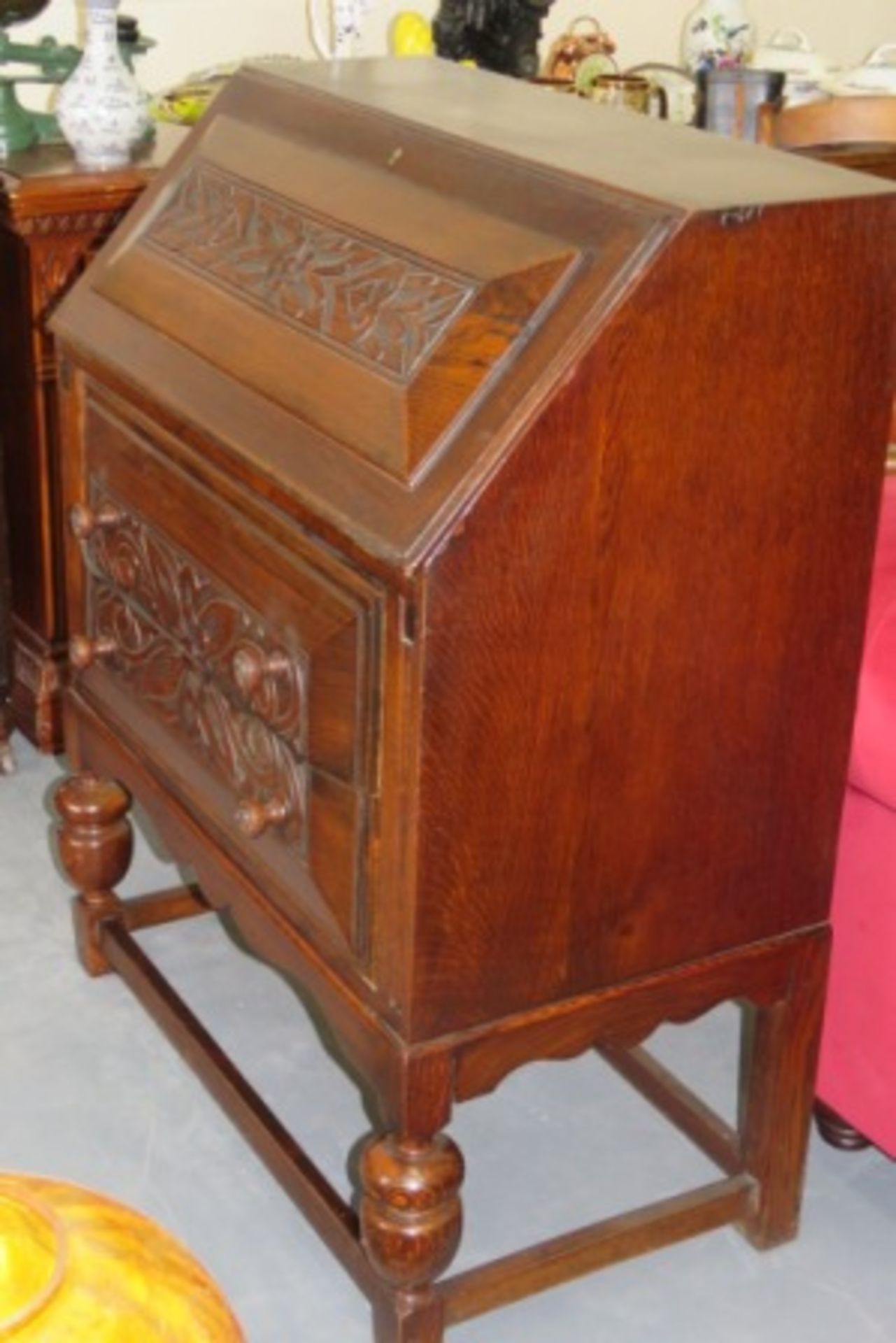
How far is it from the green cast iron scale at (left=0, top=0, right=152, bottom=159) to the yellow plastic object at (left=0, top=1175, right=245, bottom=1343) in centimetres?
Answer: 222

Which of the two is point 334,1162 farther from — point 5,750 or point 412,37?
point 412,37

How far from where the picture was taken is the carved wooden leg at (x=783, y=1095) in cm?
185

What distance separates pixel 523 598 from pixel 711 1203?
770 mm

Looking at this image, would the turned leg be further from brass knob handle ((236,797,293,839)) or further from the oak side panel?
the oak side panel

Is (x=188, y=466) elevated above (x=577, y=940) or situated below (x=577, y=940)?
above

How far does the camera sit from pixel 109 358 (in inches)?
74.5

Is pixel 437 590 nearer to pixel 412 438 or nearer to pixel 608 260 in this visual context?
pixel 412 438

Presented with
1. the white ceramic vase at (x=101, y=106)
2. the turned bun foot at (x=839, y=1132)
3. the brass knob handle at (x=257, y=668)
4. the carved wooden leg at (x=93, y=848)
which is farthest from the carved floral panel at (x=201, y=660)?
the white ceramic vase at (x=101, y=106)

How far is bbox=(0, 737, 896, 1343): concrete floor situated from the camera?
193 centimetres

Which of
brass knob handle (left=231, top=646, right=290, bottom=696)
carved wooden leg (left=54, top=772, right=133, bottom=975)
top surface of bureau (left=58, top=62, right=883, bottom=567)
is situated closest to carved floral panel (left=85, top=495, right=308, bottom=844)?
brass knob handle (left=231, top=646, right=290, bottom=696)

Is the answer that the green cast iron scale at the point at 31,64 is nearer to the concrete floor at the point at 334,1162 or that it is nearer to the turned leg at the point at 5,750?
the turned leg at the point at 5,750

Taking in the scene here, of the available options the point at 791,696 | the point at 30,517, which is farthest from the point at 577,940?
the point at 30,517

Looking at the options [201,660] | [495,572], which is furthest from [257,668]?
[495,572]

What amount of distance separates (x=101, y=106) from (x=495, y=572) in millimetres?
1522
